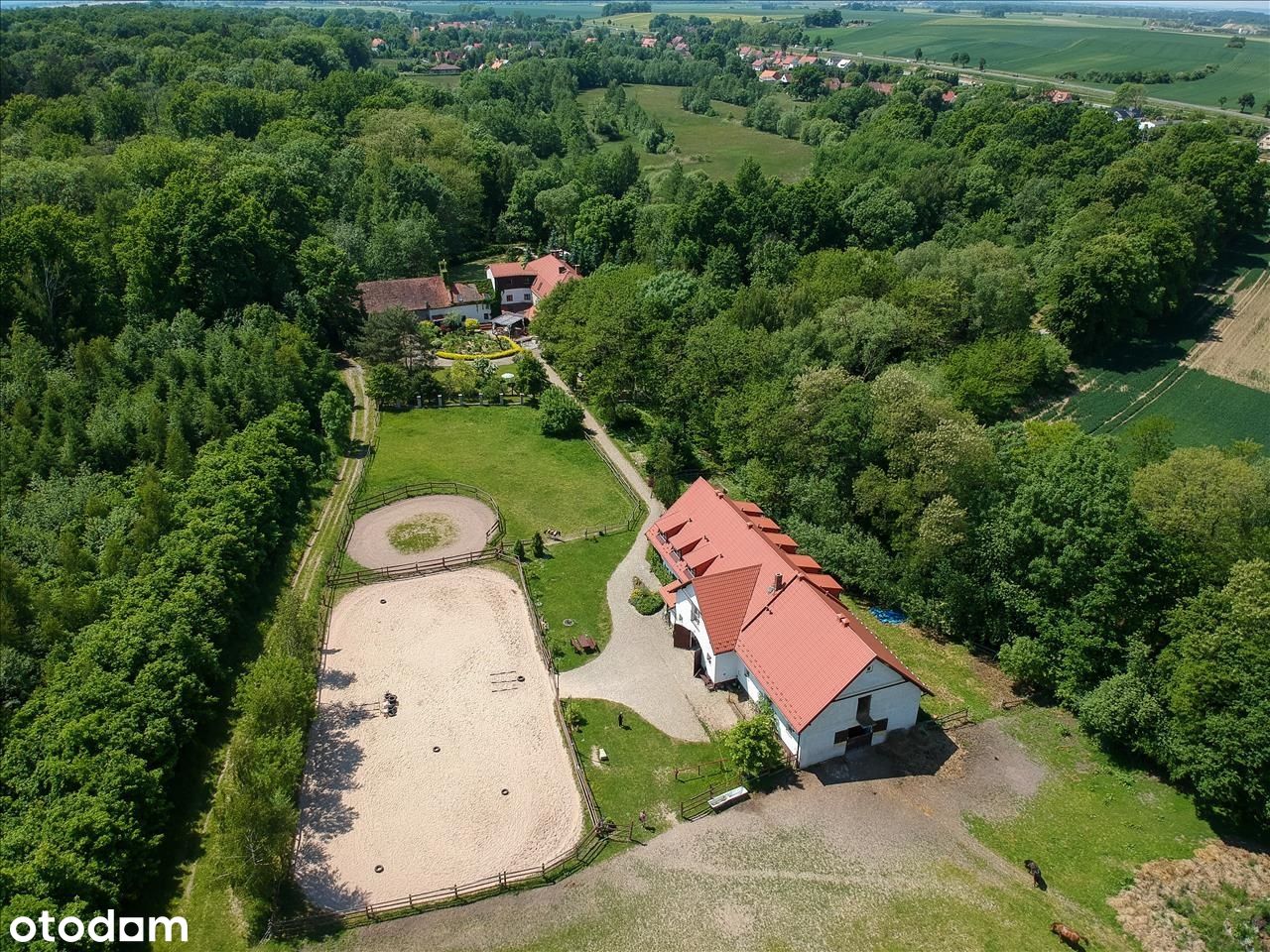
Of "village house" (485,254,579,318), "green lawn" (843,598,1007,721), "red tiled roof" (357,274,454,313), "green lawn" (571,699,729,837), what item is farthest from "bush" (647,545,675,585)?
"red tiled roof" (357,274,454,313)

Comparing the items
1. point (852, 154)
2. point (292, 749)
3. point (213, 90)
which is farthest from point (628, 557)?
point (213, 90)

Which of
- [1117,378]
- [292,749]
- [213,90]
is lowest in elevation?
[1117,378]

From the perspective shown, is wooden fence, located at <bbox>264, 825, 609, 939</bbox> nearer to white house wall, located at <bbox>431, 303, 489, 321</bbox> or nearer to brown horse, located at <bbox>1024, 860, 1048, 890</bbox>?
brown horse, located at <bbox>1024, 860, 1048, 890</bbox>

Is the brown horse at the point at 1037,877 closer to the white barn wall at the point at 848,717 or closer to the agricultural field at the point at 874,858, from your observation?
the agricultural field at the point at 874,858

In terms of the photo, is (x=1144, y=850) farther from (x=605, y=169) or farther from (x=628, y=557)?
(x=605, y=169)

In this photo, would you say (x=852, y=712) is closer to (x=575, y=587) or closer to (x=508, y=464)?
(x=575, y=587)

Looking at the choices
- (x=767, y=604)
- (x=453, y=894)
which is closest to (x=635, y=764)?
(x=453, y=894)
